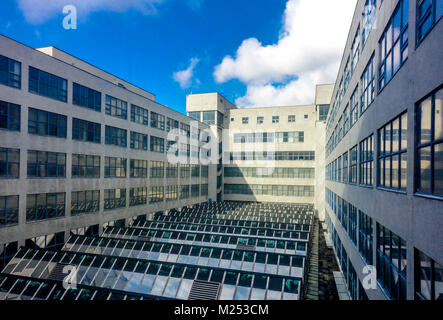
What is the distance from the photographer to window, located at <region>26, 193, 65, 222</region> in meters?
20.3

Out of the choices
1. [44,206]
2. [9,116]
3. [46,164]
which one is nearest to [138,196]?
[44,206]

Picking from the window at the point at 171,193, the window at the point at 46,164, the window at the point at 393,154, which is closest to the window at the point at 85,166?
the window at the point at 46,164

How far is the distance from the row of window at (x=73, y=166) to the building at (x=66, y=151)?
2.6 inches

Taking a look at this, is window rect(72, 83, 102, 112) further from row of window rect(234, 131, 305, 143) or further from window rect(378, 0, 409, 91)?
row of window rect(234, 131, 305, 143)

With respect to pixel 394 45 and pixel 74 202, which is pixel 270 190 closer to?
pixel 74 202

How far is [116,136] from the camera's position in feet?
95.3

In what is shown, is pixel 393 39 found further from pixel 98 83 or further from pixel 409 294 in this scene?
pixel 98 83

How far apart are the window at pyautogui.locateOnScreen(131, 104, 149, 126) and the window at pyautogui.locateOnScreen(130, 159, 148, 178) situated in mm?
4926

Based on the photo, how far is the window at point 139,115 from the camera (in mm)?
31922

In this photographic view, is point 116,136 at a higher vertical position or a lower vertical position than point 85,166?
higher

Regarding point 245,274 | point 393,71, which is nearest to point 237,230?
point 245,274

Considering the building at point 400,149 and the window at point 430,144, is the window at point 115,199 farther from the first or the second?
the window at point 430,144

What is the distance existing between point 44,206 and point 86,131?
7629 mm
